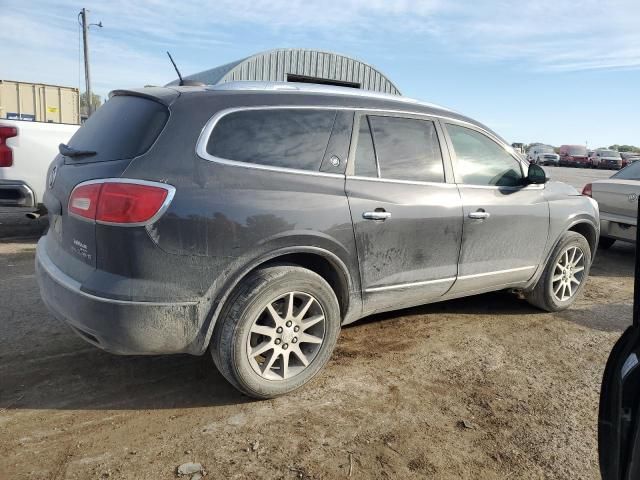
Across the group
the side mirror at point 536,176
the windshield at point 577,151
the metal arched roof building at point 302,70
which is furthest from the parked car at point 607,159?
→ the side mirror at point 536,176

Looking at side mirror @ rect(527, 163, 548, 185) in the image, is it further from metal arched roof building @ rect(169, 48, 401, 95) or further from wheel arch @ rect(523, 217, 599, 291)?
metal arched roof building @ rect(169, 48, 401, 95)

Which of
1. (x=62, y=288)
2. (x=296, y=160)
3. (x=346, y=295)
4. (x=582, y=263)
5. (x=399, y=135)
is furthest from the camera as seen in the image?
(x=582, y=263)

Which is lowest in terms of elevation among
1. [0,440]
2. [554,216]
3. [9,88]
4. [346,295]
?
[0,440]

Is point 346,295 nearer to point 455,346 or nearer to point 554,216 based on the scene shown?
point 455,346

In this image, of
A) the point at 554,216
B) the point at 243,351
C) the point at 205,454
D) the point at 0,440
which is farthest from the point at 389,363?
the point at 0,440

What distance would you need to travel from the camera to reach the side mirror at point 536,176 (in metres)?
4.14

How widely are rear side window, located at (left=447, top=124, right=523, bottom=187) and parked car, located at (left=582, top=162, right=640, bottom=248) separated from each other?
3.54m

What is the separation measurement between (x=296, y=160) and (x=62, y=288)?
4.81ft

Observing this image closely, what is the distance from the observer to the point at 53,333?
3.81 meters

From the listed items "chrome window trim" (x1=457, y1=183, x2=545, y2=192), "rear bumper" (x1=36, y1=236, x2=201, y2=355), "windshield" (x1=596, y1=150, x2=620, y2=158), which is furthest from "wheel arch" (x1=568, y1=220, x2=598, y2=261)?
"windshield" (x1=596, y1=150, x2=620, y2=158)

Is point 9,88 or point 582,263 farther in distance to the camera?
point 9,88

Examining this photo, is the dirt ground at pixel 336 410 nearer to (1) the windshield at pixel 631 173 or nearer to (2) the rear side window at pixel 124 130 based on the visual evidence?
(2) the rear side window at pixel 124 130

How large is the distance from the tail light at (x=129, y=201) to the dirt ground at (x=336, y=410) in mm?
1121

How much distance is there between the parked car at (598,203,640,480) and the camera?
1.54 m
